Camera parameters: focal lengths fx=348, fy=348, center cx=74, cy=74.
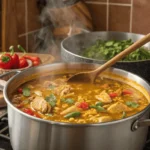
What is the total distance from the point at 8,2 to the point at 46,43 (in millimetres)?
446

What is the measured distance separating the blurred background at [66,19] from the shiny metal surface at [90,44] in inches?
17.4

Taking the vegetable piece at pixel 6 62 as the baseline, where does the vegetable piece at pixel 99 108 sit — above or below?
above

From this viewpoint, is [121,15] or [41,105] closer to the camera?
[41,105]

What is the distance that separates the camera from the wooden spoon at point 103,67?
122 cm

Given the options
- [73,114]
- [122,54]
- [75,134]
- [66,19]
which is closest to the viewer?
[75,134]

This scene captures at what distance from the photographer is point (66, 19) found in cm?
238

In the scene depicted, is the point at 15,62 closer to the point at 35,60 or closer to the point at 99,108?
the point at 35,60

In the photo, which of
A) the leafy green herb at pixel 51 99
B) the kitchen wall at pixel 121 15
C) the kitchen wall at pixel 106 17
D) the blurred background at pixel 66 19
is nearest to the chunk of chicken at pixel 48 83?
the leafy green herb at pixel 51 99

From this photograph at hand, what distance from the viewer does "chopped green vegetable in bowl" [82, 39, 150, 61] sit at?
155 centimetres

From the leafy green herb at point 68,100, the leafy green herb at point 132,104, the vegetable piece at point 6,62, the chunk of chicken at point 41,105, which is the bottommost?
the vegetable piece at point 6,62

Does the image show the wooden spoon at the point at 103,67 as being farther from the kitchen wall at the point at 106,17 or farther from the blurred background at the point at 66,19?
the kitchen wall at the point at 106,17

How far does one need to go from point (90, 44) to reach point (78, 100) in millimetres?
671

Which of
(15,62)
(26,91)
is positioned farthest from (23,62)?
(26,91)

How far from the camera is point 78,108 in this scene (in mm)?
1083
